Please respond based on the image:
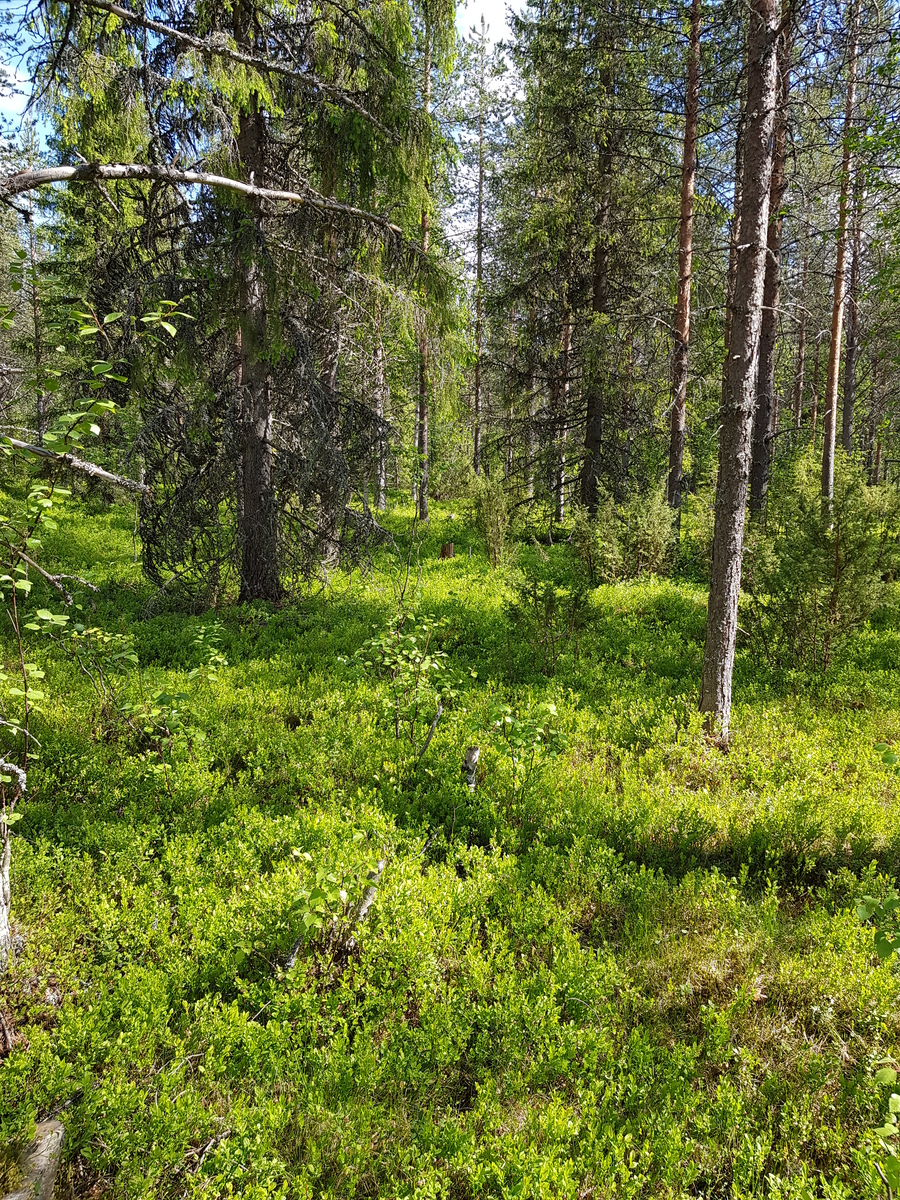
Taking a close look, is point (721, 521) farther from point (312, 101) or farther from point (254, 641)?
point (312, 101)

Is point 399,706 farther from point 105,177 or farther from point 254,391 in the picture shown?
point 254,391

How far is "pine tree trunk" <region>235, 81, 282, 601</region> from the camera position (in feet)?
25.2

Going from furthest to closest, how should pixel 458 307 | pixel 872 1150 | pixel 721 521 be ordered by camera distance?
pixel 458 307 < pixel 721 521 < pixel 872 1150

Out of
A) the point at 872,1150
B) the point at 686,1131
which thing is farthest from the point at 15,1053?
the point at 872,1150

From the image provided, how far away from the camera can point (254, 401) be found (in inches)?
345

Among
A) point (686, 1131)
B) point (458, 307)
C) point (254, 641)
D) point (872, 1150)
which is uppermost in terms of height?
point (458, 307)

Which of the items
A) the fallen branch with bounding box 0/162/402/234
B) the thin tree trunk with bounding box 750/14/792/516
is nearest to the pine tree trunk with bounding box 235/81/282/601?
the fallen branch with bounding box 0/162/402/234

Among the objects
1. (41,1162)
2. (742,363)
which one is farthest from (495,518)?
(41,1162)

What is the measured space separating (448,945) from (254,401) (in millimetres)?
7739

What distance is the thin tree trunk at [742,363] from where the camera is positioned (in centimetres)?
531

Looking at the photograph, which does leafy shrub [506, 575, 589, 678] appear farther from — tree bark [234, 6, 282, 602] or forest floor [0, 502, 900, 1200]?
tree bark [234, 6, 282, 602]

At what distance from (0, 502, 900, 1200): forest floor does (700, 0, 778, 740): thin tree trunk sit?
0.66 m

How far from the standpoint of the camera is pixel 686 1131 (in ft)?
8.76

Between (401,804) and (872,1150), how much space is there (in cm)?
330
